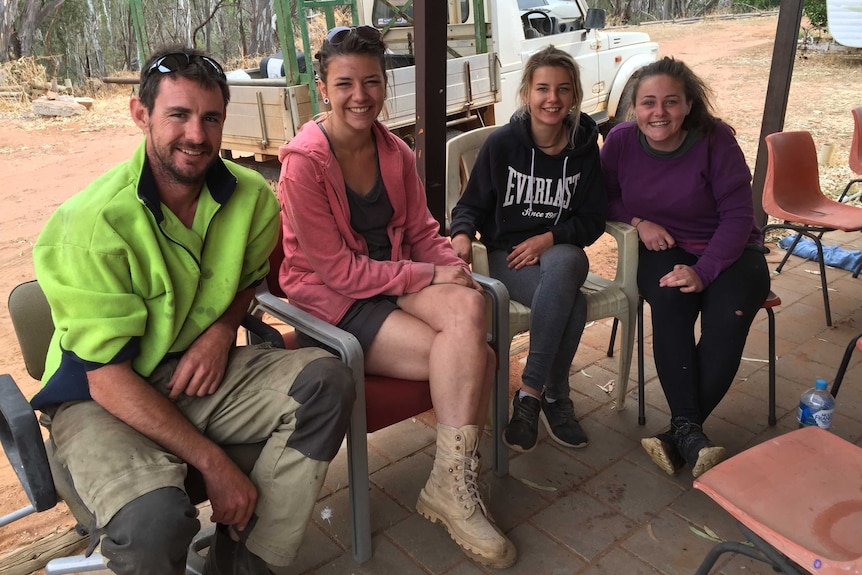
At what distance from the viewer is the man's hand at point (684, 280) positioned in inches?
95.6

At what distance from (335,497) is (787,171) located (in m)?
3.04

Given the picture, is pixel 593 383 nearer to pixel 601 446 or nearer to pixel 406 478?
pixel 601 446

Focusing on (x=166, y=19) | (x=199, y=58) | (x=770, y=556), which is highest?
(x=166, y=19)

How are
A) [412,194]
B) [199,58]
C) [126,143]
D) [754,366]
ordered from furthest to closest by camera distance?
[126,143]
[754,366]
[412,194]
[199,58]

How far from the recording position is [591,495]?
2.30 meters

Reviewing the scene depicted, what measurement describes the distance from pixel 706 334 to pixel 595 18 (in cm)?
503

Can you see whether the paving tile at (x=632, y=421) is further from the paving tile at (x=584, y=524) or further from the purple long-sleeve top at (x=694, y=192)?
the purple long-sleeve top at (x=694, y=192)

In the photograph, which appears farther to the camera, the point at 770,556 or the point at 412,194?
the point at 412,194

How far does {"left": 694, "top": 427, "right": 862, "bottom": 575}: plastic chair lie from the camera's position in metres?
1.33

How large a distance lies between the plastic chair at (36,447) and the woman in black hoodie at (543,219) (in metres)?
1.08

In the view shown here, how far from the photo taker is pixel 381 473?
2.43m

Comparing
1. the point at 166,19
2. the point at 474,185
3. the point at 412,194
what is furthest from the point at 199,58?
the point at 166,19

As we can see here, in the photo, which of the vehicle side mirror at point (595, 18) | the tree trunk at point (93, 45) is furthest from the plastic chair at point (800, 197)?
the tree trunk at point (93, 45)

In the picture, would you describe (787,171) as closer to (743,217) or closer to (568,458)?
(743,217)
